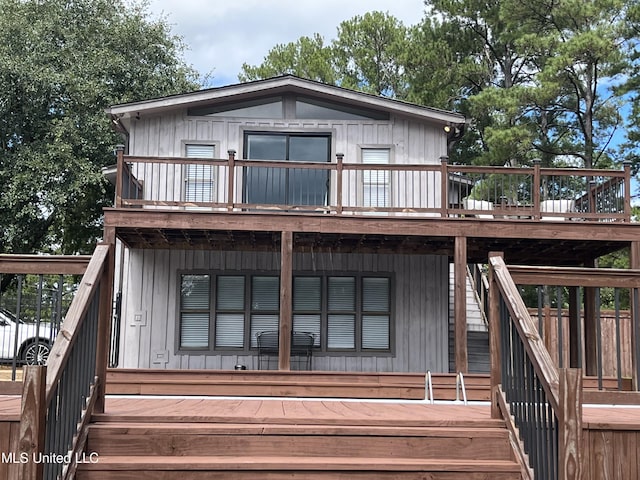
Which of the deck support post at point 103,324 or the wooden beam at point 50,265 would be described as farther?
the wooden beam at point 50,265

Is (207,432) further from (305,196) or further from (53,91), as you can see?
(53,91)

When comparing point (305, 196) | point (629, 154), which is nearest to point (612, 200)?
point (305, 196)

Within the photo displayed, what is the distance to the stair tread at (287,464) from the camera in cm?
437

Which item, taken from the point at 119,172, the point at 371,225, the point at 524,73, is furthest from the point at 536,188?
the point at 524,73

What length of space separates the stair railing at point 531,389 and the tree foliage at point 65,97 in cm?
1649

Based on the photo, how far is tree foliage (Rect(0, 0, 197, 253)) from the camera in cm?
1981

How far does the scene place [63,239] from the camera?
23.8m

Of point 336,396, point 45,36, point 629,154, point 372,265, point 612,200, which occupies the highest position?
point 45,36

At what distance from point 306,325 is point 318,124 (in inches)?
143

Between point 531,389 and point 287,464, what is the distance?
153 cm

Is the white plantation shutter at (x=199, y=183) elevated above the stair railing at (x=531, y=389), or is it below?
above

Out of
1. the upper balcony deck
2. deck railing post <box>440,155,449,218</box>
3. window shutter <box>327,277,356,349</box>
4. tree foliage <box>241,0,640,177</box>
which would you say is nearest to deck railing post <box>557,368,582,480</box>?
the upper balcony deck

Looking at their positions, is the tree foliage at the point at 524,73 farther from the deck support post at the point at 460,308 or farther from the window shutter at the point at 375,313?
the deck support post at the point at 460,308

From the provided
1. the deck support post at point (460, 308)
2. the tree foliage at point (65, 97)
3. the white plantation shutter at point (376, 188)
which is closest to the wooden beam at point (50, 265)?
the deck support post at point (460, 308)
